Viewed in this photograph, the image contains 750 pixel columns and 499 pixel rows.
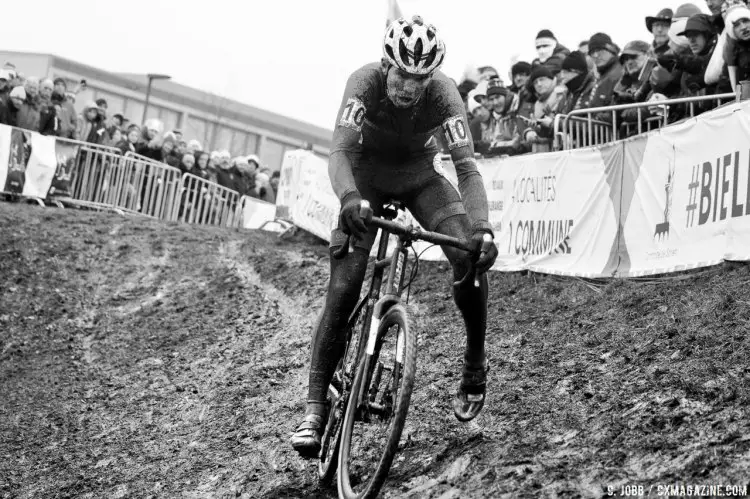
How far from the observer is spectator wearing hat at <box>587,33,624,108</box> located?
12336 millimetres

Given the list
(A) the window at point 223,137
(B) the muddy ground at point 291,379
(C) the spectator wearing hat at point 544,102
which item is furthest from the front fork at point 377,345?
(A) the window at point 223,137

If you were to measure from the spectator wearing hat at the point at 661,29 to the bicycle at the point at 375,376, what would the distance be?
6756 millimetres

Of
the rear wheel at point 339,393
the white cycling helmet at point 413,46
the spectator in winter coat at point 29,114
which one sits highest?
the spectator in winter coat at point 29,114

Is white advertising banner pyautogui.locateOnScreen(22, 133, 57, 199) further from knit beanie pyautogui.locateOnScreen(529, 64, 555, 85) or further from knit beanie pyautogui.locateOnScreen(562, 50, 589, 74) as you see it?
knit beanie pyautogui.locateOnScreen(562, 50, 589, 74)

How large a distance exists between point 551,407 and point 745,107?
382cm

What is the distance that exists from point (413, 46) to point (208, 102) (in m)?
39.1

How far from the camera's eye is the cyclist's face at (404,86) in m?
6.02

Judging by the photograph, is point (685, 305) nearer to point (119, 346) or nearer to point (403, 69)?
point (403, 69)

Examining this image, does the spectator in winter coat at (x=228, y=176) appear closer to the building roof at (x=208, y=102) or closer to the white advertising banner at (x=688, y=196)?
the white advertising banner at (x=688, y=196)

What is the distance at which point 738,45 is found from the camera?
9.98m

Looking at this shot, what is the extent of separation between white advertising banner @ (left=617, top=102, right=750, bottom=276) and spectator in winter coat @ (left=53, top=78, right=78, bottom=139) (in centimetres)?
1238

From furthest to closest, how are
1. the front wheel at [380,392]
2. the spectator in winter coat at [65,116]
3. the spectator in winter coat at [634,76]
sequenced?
the spectator in winter coat at [65,116] < the spectator in winter coat at [634,76] < the front wheel at [380,392]

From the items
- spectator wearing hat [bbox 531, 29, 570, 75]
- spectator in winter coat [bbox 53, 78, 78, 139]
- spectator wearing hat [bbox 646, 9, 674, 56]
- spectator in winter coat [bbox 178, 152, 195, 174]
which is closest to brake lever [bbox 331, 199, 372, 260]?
spectator wearing hat [bbox 646, 9, 674, 56]

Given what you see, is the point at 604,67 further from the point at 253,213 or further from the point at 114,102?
the point at 114,102
